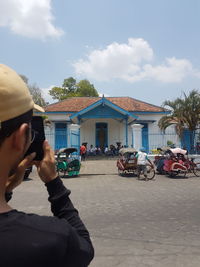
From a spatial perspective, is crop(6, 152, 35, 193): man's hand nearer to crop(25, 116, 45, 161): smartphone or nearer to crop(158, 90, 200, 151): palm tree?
crop(25, 116, 45, 161): smartphone

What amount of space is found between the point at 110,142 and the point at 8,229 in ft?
81.6

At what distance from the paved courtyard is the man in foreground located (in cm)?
280

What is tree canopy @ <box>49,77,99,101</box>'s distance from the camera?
47.3 metres

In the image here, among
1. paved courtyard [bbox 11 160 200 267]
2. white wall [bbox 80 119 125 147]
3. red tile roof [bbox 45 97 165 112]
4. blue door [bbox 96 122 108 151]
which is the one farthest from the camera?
red tile roof [bbox 45 97 165 112]

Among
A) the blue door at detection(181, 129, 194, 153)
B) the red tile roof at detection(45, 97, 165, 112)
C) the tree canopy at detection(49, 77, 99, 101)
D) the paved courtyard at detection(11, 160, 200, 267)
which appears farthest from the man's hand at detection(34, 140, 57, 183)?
the tree canopy at detection(49, 77, 99, 101)

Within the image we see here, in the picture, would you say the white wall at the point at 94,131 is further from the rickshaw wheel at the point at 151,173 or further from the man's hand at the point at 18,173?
the man's hand at the point at 18,173

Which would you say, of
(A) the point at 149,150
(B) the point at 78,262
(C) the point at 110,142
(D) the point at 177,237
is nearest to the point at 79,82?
(C) the point at 110,142

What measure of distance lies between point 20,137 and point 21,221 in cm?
28

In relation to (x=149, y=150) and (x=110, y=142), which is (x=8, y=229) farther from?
(x=110, y=142)

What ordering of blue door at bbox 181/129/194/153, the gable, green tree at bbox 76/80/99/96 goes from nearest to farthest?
blue door at bbox 181/129/194/153 < the gable < green tree at bbox 76/80/99/96

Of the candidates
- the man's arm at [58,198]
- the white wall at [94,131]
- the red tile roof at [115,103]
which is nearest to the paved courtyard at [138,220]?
the man's arm at [58,198]

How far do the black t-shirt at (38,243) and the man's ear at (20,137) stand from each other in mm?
223

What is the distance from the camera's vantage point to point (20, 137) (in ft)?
3.21

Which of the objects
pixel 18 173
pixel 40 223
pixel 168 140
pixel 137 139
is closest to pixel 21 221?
pixel 40 223
